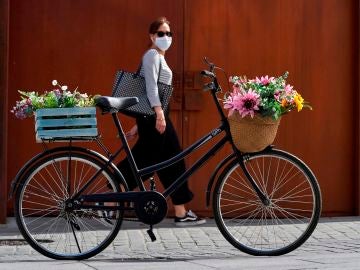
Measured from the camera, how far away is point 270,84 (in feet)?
20.7

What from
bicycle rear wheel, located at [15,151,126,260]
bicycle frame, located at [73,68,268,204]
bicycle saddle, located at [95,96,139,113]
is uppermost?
bicycle saddle, located at [95,96,139,113]

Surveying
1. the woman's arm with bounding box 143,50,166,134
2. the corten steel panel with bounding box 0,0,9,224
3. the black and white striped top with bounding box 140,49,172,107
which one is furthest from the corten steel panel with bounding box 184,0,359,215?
the corten steel panel with bounding box 0,0,9,224

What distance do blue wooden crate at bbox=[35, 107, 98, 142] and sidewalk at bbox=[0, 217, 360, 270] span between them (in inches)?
35.2

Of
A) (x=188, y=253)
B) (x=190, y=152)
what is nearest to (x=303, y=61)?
(x=190, y=152)

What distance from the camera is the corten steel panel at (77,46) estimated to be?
27.7ft

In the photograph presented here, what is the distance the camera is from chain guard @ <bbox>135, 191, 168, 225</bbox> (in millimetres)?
6305

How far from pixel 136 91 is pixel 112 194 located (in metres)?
1.10

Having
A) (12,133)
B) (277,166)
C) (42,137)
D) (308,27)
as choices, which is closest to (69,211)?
(42,137)

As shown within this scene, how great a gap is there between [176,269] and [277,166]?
1251mm

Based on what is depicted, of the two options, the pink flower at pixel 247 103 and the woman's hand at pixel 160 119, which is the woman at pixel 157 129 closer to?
the woman's hand at pixel 160 119

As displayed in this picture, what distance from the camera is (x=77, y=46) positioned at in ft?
27.9

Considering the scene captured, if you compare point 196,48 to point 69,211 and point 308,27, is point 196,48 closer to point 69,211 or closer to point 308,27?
point 308,27

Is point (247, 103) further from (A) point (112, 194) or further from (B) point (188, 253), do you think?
(B) point (188, 253)

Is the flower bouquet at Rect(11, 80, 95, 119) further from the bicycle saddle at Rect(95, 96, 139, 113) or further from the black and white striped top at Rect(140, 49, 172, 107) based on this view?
the black and white striped top at Rect(140, 49, 172, 107)
